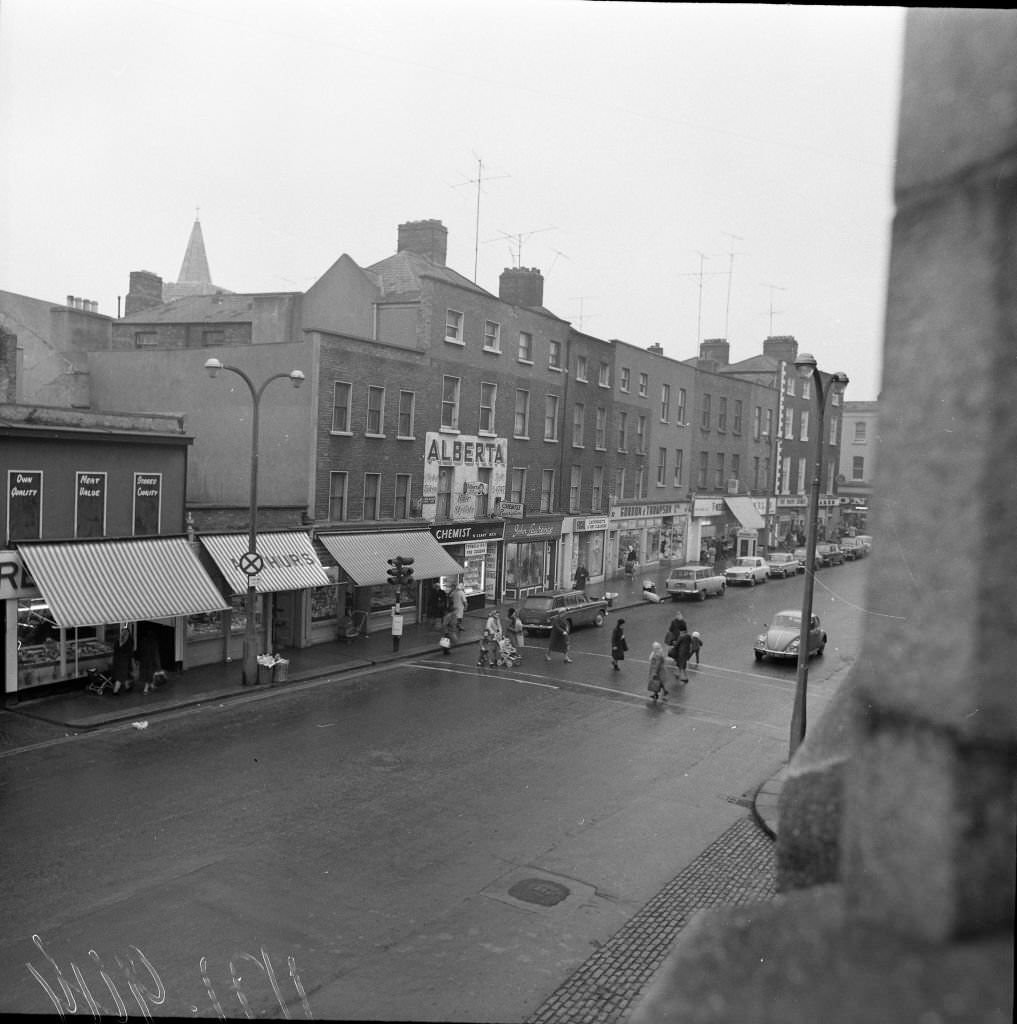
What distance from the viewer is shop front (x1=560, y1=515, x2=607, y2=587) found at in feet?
125

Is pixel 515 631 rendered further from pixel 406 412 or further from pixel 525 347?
pixel 525 347

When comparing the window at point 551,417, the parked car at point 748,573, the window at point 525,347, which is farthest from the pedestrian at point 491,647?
the window at point 551,417

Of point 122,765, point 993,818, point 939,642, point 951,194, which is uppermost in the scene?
point 951,194

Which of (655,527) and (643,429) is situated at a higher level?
(643,429)

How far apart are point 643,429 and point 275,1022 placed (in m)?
37.3

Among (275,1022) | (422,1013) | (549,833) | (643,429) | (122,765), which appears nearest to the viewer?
(275,1022)

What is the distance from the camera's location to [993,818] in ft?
3.97

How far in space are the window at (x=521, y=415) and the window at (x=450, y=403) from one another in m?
3.68

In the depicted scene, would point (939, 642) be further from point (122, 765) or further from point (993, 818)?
point (122, 765)

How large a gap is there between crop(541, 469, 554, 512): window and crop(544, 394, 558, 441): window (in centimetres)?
137

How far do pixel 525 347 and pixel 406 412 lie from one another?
292 inches

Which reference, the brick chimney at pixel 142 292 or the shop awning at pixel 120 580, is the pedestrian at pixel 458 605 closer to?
the shop awning at pixel 120 580

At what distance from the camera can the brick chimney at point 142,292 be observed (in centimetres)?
3944

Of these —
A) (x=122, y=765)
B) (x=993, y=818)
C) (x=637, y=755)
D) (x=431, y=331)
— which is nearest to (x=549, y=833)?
(x=637, y=755)
